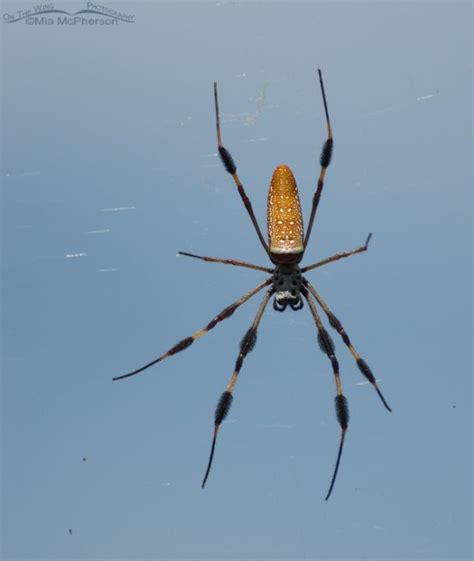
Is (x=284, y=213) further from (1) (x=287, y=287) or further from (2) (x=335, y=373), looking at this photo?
(2) (x=335, y=373)

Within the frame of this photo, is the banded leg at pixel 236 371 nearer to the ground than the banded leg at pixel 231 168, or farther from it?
nearer to the ground

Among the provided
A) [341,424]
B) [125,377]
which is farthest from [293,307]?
[125,377]

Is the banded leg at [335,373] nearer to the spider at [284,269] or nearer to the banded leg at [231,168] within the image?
the spider at [284,269]

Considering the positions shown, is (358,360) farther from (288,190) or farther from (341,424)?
(288,190)

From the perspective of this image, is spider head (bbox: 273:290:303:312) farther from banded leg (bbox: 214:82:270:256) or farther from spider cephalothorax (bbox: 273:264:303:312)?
banded leg (bbox: 214:82:270:256)

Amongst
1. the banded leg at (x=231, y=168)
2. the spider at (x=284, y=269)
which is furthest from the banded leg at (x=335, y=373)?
the banded leg at (x=231, y=168)

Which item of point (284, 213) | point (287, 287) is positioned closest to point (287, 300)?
point (287, 287)

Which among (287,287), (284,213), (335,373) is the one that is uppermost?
(284,213)

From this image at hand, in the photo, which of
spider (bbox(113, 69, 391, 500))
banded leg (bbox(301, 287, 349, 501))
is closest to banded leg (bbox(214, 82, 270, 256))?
spider (bbox(113, 69, 391, 500))
